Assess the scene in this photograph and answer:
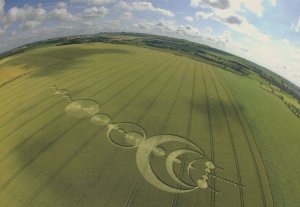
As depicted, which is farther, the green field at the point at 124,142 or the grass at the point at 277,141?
the grass at the point at 277,141

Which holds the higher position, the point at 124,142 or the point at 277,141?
the point at 277,141

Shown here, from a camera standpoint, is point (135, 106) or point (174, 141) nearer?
point (174, 141)

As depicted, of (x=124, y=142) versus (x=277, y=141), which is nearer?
(x=124, y=142)

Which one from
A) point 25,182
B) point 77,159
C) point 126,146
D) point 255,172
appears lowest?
point 25,182

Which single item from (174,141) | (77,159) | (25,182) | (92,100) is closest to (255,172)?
(174,141)

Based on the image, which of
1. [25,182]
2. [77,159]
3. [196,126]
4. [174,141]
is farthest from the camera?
[196,126]

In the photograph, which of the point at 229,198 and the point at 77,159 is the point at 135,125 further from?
the point at 229,198

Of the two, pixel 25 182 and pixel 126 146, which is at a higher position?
pixel 126 146

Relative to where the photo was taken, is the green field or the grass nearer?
the green field
